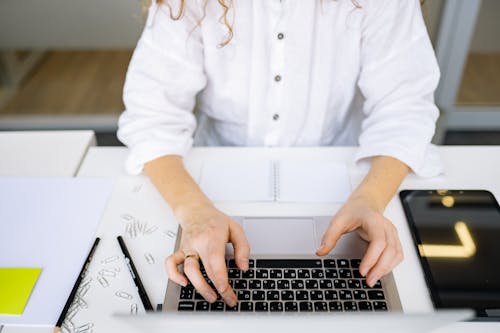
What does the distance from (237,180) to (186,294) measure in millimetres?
254

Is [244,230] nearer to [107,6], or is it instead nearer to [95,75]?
[107,6]

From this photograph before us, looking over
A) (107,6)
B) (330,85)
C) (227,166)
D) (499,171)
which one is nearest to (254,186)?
(227,166)

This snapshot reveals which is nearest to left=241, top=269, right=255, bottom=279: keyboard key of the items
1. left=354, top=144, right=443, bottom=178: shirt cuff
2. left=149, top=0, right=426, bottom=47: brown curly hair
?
left=354, top=144, right=443, bottom=178: shirt cuff

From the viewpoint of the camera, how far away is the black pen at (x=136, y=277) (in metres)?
0.56

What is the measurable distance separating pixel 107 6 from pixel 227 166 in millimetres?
1277

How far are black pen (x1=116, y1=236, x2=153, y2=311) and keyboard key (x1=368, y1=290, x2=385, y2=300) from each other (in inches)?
11.2

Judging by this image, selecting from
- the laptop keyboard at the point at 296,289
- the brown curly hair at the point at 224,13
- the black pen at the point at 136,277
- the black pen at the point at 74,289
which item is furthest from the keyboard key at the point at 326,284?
the brown curly hair at the point at 224,13

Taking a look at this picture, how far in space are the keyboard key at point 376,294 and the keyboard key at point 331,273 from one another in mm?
47

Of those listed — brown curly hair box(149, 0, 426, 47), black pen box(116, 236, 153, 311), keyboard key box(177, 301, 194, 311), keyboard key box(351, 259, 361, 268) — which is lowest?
black pen box(116, 236, 153, 311)

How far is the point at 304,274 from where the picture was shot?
0.58m

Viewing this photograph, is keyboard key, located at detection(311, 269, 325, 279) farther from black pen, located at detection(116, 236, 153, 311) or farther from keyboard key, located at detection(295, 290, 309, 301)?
black pen, located at detection(116, 236, 153, 311)

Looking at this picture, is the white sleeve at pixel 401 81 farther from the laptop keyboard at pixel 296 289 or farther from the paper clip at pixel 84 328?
the paper clip at pixel 84 328

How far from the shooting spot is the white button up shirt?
2.60 feet

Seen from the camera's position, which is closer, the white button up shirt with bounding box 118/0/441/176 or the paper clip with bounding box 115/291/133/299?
the paper clip with bounding box 115/291/133/299
